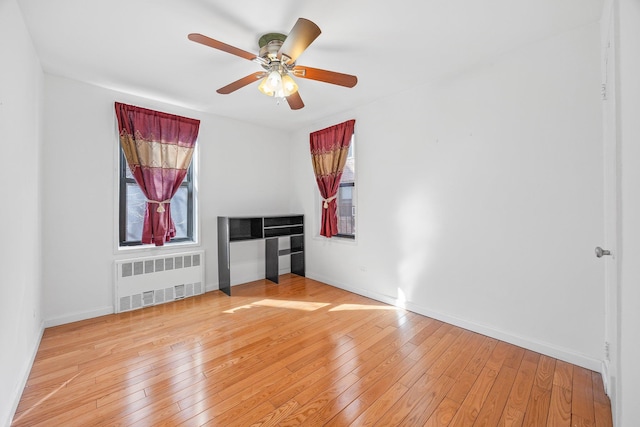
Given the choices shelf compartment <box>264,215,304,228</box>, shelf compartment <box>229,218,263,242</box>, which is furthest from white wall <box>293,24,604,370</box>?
shelf compartment <box>229,218,263,242</box>

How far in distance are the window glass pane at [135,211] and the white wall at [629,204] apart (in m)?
4.10

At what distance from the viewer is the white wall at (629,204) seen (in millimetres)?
978

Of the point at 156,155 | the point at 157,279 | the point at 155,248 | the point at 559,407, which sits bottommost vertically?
the point at 559,407

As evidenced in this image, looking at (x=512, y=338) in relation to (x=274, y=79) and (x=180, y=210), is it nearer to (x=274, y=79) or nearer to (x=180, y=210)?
(x=274, y=79)

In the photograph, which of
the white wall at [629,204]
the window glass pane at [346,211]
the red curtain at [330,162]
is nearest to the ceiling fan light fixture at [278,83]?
the red curtain at [330,162]

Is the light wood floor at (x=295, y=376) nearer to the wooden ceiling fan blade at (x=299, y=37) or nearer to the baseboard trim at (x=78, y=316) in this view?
the baseboard trim at (x=78, y=316)

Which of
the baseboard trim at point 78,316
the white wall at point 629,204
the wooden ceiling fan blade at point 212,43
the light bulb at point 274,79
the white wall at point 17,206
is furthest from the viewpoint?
the baseboard trim at point 78,316

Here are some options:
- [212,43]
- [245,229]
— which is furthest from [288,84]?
[245,229]

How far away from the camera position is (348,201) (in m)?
3.96

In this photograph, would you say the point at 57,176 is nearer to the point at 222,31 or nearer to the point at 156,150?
the point at 156,150

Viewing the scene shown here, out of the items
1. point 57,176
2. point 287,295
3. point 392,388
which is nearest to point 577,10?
point 392,388

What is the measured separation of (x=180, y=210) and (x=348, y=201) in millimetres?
2403

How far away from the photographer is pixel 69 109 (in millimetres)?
2812

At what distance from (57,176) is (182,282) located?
5.77 ft
